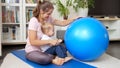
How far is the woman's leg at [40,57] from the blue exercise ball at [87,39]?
0.27 m

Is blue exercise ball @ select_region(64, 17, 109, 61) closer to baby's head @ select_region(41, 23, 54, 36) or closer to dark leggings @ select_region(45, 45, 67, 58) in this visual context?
dark leggings @ select_region(45, 45, 67, 58)

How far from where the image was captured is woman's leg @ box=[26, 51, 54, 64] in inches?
92.0

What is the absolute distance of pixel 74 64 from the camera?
94.2 inches

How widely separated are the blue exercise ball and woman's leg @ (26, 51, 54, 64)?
27cm

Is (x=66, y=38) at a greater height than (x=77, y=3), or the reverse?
(x=77, y=3)

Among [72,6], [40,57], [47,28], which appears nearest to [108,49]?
[72,6]

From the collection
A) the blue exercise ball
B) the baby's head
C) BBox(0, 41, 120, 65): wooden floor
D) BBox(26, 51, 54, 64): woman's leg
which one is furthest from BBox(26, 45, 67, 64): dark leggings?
BBox(0, 41, 120, 65): wooden floor

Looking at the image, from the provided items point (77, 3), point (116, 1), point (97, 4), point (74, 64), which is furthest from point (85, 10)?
point (74, 64)

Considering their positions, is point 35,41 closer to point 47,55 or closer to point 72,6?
point 47,55

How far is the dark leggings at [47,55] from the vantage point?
234 cm

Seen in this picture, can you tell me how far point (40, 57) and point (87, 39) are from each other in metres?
0.52

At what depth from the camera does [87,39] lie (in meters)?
2.34

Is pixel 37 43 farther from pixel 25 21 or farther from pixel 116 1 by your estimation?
pixel 116 1

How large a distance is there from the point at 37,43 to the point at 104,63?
2.52ft
